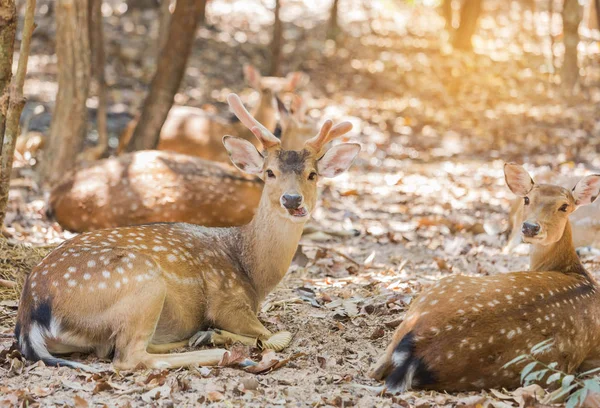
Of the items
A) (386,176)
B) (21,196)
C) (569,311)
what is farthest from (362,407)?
(386,176)

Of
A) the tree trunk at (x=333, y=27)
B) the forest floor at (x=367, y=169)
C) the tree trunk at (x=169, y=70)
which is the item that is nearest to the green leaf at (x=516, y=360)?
the forest floor at (x=367, y=169)

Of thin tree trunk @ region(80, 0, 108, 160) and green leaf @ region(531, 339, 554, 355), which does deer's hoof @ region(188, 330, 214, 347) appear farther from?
thin tree trunk @ region(80, 0, 108, 160)

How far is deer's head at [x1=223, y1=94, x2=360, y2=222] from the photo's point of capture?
5047mm

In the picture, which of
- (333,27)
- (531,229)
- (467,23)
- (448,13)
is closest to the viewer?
(531,229)

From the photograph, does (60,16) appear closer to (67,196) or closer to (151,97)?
(151,97)

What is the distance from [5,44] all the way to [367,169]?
6529mm

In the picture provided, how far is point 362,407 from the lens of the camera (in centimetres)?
385

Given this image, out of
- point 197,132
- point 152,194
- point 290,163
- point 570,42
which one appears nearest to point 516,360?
point 290,163

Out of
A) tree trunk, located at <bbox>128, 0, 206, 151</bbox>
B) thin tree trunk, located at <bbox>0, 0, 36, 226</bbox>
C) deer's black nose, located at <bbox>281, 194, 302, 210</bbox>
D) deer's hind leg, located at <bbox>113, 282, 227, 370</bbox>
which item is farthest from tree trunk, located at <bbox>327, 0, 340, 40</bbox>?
deer's hind leg, located at <bbox>113, 282, 227, 370</bbox>

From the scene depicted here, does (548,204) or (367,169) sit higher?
(548,204)

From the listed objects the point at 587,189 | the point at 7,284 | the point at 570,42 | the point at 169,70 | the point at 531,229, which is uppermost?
the point at 570,42

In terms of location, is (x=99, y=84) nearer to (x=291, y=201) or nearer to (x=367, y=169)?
(x=367, y=169)

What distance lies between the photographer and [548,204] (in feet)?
17.2

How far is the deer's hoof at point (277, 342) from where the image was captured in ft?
Result: 15.5
